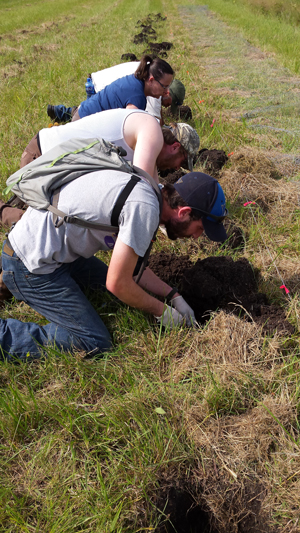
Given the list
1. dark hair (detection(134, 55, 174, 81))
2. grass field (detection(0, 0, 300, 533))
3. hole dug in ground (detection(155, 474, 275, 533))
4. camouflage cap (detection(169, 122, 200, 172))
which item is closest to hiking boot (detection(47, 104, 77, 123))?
dark hair (detection(134, 55, 174, 81))

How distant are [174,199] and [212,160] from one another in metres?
1.97

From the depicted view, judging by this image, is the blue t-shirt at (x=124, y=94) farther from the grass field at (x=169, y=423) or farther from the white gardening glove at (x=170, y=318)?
the white gardening glove at (x=170, y=318)

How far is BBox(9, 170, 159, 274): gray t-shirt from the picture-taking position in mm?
1682

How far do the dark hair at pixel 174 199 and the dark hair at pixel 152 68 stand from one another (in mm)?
1630

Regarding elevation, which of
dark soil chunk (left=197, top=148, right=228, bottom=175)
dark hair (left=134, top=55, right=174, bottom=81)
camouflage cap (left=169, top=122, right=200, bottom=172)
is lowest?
dark soil chunk (left=197, top=148, right=228, bottom=175)

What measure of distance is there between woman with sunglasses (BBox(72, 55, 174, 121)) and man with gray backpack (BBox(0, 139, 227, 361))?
1485 millimetres

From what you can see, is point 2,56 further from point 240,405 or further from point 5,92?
point 240,405

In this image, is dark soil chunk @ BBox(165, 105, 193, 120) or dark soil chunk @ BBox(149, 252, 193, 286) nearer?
dark soil chunk @ BBox(149, 252, 193, 286)

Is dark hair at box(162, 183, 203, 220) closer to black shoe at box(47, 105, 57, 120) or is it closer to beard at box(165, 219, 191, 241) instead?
beard at box(165, 219, 191, 241)

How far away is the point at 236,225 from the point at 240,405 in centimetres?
165

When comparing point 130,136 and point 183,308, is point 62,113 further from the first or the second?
point 183,308

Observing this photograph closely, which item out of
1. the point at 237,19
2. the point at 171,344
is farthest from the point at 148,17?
the point at 171,344

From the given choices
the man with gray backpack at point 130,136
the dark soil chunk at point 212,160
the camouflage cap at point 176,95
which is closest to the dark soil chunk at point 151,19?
the camouflage cap at point 176,95

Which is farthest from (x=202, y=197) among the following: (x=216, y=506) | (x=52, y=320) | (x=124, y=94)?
(x=124, y=94)
